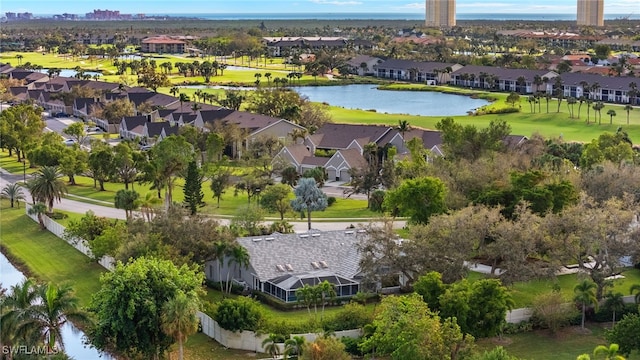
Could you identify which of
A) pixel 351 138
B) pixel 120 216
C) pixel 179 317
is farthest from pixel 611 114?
pixel 179 317

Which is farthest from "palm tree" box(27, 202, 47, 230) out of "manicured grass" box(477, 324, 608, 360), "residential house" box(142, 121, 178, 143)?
"manicured grass" box(477, 324, 608, 360)

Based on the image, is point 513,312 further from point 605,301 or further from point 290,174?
point 290,174

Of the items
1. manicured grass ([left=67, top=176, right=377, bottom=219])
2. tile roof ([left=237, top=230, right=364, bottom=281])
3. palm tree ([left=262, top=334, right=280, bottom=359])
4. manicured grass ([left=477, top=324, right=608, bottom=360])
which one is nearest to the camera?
palm tree ([left=262, top=334, right=280, bottom=359])

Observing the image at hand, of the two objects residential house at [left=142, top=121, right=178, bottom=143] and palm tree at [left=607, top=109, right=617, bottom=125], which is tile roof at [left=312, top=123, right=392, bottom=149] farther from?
palm tree at [left=607, top=109, right=617, bottom=125]

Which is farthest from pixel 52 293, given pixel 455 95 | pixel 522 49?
pixel 522 49

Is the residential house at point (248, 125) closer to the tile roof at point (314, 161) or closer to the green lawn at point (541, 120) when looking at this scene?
the tile roof at point (314, 161)

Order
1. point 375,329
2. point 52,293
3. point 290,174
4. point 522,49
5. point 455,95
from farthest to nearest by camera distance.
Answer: point 522,49 → point 455,95 → point 290,174 → point 375,329 → point 52,293
